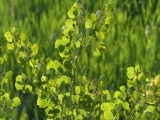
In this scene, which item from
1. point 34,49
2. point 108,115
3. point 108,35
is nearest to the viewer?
point 108,115

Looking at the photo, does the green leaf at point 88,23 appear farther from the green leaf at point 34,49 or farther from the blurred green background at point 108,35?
the blurred green background at point 108,35

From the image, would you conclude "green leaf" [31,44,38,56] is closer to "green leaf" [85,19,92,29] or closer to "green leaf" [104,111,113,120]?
"green leaf" [85,19,92,29]

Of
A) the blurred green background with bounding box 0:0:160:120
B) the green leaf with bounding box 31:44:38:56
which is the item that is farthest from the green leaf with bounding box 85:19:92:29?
the blurred green background with bounding box 0:0:160:120

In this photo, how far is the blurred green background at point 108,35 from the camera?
2.55 metres

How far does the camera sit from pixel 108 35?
2854mm

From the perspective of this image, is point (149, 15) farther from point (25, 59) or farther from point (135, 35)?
point (25, 59)

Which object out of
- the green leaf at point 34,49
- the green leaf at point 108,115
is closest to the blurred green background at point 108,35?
the green leaf at point 34,49

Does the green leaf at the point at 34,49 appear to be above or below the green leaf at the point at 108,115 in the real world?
above

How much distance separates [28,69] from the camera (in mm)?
2566

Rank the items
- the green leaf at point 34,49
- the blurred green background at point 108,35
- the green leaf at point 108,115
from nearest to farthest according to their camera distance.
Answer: the green leaf at point 108,115, the green leaf at point 34,49, the blurred green background at point 108,35

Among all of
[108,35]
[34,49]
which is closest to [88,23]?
[34,49]

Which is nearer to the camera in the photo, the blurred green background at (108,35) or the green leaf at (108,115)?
the green leaf at (108,115)

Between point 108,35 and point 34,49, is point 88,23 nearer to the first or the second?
point 34,49

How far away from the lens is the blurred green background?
255cm
